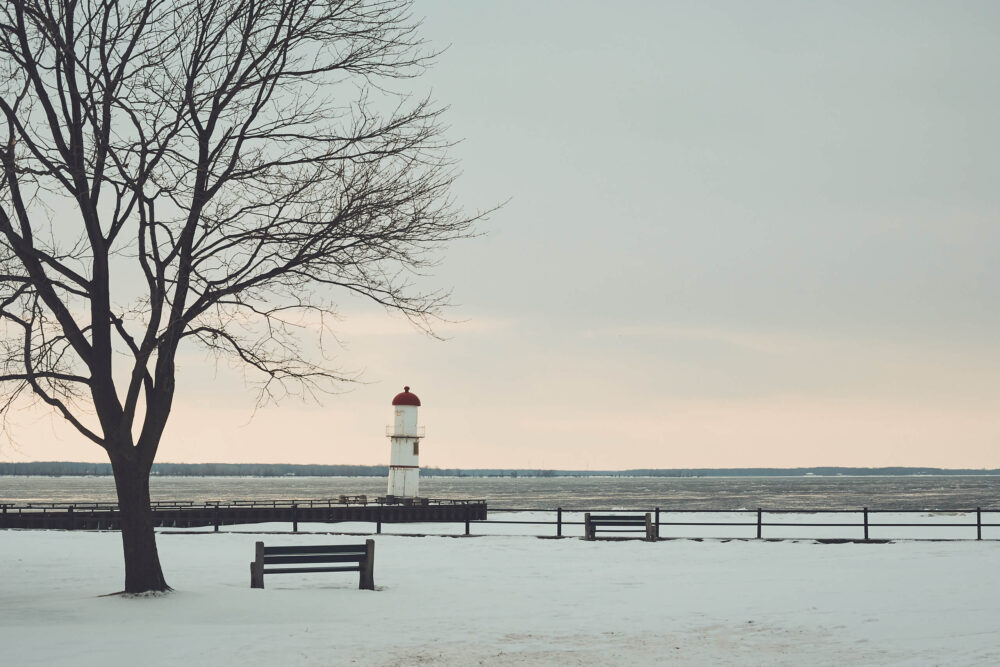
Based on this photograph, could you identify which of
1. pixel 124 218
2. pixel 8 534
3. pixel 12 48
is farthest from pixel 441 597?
pixel 8 534

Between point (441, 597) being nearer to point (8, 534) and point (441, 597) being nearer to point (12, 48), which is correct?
point (12, 48)

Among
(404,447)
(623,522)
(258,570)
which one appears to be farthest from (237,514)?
(258,570)

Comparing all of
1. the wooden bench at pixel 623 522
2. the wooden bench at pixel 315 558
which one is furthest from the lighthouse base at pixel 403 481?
the wooden bench at pixel 315 558

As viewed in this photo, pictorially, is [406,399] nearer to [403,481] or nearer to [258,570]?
[403,481]

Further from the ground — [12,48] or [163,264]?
[12,48]

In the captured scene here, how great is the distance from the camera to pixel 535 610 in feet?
50.7

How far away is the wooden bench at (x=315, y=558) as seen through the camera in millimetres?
16672

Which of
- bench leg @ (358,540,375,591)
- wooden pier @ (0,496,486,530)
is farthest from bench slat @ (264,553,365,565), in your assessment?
wooden pier @ (0,496,486,530)

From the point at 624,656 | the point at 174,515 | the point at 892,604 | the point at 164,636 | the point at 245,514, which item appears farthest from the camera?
the point at 245,514

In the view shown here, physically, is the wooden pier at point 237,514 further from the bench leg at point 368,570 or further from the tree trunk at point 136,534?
the tree trunk at point 136,534

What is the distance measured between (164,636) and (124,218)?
23.7 ft

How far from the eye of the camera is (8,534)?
1390 inches

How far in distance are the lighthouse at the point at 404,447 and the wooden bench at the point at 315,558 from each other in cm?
3915

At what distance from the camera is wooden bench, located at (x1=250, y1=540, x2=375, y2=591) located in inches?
656
